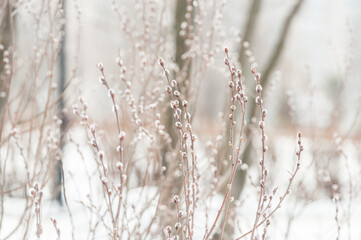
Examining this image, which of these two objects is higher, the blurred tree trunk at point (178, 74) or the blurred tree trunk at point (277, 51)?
the blurred tree trunk at point (277, 51)

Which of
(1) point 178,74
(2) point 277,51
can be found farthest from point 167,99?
(2) point 277,51

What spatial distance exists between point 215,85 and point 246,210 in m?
14.6

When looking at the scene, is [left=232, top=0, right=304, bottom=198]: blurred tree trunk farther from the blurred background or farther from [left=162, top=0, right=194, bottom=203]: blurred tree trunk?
[left=162, top=0, right=194, bottom=203]: blurred tree trunk

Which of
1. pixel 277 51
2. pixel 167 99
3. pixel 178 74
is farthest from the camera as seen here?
pixel 277 51

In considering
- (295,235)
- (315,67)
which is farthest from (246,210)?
(315,67)

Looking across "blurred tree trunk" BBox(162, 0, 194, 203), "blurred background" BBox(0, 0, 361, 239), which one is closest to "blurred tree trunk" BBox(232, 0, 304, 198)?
"blurred background" BBox(0, 0, 361, 239)

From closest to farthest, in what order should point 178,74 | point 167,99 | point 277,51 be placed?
point 178,74
point 167,99
point 277,51

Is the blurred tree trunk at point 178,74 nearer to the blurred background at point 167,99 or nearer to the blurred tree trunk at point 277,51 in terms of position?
the blurred background at point 167,99

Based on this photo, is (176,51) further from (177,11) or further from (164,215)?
(164,215)

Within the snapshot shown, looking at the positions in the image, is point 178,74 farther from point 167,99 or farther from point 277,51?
point 277,51

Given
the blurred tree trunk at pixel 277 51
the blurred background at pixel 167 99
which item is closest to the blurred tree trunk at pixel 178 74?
the blurred background at pixel 167 99

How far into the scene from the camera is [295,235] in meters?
5.61

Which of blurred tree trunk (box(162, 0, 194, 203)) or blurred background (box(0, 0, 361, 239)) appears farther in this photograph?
blurred tree trunk (box(162, 0, 194, 203))

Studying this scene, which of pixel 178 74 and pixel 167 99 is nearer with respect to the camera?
pixel 178 74
